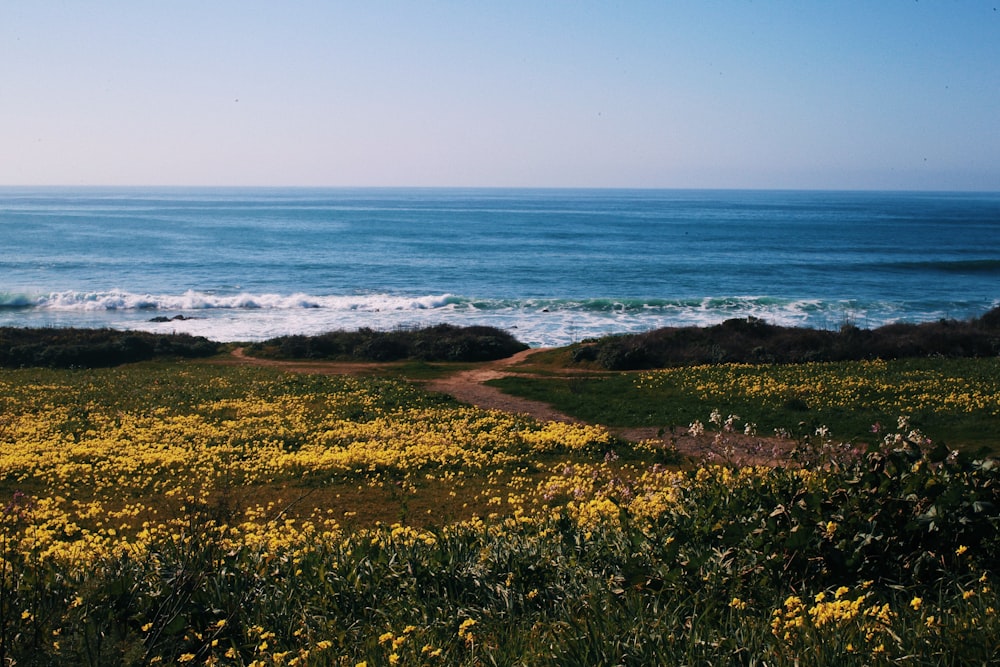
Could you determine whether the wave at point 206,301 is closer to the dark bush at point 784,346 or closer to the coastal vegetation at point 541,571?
the dark bush at point 784,346

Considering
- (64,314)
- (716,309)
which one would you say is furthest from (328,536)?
(64,314)

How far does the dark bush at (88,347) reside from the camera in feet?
112

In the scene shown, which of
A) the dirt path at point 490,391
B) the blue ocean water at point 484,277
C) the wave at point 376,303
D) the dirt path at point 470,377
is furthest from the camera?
the wave at point 376,303

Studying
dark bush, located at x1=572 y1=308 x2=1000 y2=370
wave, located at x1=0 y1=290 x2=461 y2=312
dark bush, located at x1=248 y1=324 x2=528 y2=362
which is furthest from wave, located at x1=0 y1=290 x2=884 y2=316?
dark bush, located at x1=572 y1=308 x2=1000 y2=370

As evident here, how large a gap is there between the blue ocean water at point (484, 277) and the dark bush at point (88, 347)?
8873 millimetres

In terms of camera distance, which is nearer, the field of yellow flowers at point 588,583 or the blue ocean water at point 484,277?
the field of yellow flowers at point 588,583

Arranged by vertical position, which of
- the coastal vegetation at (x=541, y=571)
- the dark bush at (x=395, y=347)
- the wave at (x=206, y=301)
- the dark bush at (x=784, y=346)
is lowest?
the wave at (x=206, y=301)

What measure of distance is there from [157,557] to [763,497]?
5.41 metres

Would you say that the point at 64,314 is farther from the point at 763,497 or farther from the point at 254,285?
the point at 763,497

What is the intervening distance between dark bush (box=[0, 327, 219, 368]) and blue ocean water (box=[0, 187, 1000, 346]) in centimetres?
887

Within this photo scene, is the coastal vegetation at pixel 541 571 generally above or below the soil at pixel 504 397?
above

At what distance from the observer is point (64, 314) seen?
55.0 meters

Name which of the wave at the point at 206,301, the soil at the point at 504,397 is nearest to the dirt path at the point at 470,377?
the soil at the point at 504,397

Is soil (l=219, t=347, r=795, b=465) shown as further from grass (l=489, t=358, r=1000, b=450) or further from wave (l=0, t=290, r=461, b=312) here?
wave (l=0, t=290, r=461, b=312)
